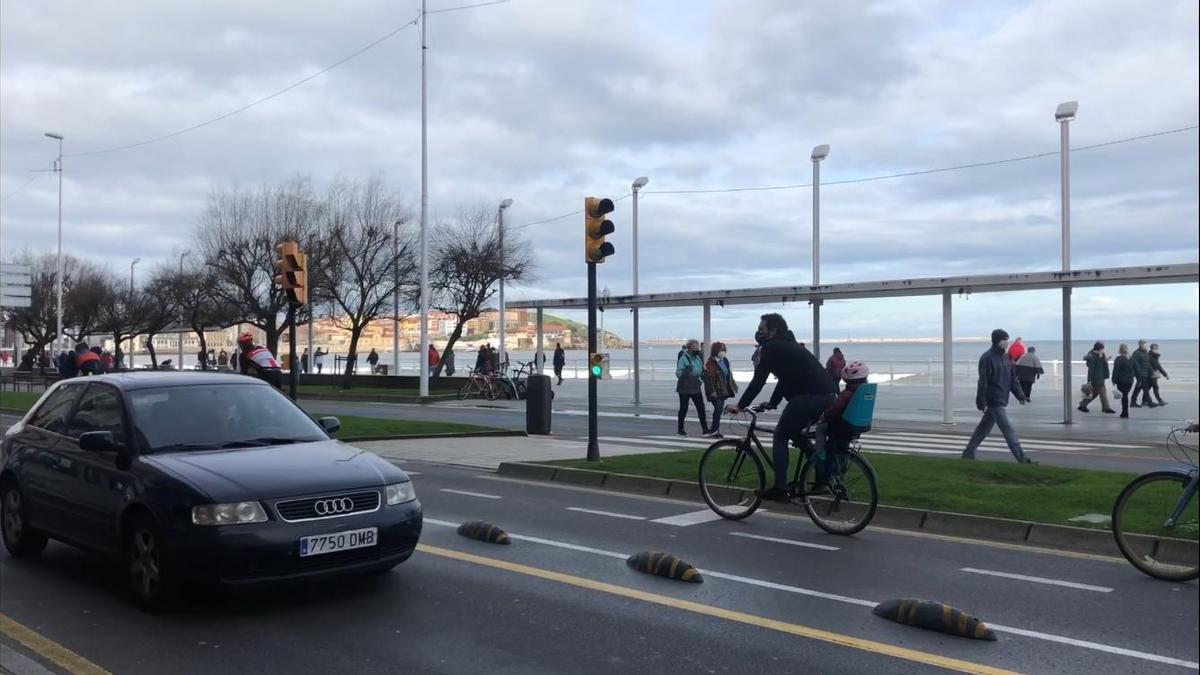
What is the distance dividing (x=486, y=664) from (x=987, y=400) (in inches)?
381

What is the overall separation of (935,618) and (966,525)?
343 cm

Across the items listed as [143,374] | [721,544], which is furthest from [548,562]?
[143,374]

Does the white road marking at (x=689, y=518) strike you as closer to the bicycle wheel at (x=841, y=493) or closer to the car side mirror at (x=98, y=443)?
the bicycle wheel at (x=841, y=493)

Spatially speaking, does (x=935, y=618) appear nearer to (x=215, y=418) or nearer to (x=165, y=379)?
(x=215, y=418)

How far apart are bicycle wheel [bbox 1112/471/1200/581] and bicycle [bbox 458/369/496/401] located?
23890 millimetres

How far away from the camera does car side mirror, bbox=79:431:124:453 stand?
6.63 metres

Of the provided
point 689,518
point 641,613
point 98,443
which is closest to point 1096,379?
point 689,518

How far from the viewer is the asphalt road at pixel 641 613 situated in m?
5.41

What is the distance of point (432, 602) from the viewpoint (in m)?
6.58

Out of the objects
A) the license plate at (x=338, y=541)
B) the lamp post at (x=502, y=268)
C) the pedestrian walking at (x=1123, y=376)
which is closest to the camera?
the license plate at (x=338, y=541)

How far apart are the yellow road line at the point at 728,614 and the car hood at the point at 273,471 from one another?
50.6 inches

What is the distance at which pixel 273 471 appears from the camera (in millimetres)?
6336

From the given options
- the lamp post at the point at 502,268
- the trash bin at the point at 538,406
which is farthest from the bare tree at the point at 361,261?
the trash bin at the point at 538,406

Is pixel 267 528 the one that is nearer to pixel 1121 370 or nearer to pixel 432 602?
pixel 432 602
